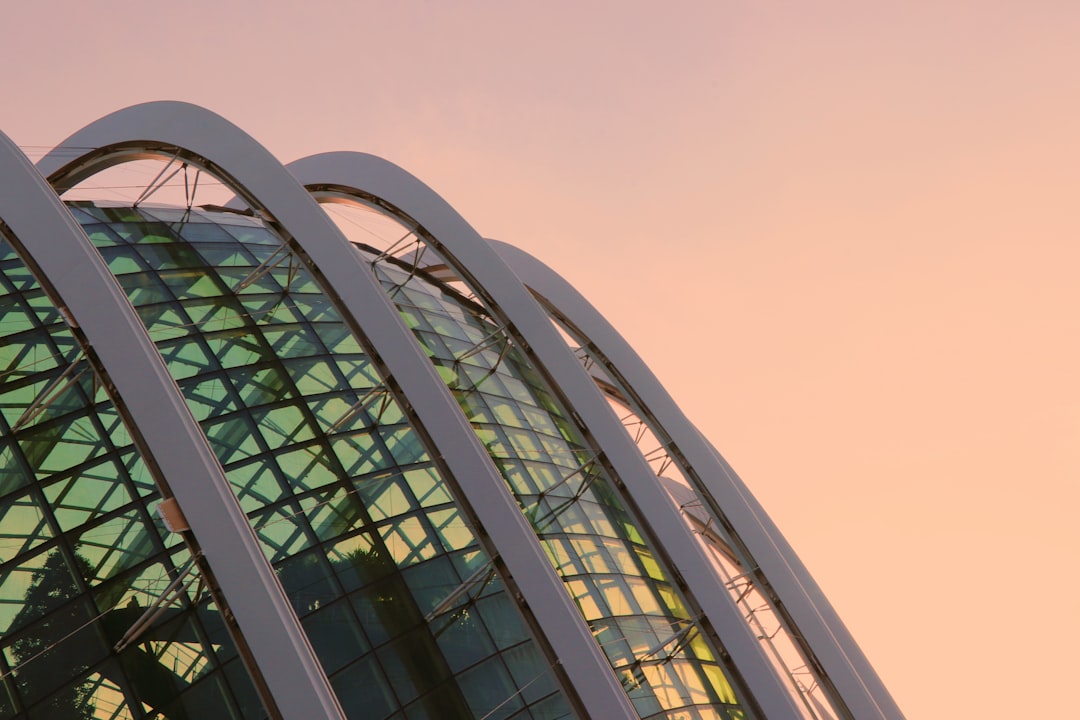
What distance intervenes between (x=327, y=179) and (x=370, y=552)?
12577 mm

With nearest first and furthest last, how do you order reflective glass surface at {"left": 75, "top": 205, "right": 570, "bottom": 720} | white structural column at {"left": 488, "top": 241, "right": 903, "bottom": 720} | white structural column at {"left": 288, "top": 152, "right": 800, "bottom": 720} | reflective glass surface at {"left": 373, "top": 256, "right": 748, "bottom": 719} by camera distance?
1. reflective glass surface at {"left": 75, "top": 205, "right": 570, "bottom": 720}
2. white structural column at {"left": 288, "top": 152, "right": 800, "bottom": 720}
3. reflective glass surface at {"left": 373, "top": 256, "right": 748, "bottom": 719}
4. white structural column at {"left": 488, "top": 241, "right": 903, "bottom": 720}

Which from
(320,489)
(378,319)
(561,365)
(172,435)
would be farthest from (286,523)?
(561,365)

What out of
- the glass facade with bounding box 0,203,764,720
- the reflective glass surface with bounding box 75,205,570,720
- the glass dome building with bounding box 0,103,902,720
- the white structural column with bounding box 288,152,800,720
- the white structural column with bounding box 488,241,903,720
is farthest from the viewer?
the white structural column with bounding box 488,241,903,720

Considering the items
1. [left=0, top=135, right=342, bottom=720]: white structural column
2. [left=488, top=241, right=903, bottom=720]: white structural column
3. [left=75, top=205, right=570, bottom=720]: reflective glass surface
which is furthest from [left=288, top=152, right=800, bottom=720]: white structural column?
[left=0, top=135, right=342, bottom=720]: white structural column

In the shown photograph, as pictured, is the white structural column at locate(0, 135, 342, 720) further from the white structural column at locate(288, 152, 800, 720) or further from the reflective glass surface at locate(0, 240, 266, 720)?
the white structural column at locate(288, 152, 800, 720)

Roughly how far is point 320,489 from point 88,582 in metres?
5.86

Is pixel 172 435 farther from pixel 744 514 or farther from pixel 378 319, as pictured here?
pixel 744 514

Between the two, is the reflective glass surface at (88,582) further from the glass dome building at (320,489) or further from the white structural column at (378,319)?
the white structural column at (378,319)

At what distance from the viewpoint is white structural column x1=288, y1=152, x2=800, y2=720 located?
78.0 feet

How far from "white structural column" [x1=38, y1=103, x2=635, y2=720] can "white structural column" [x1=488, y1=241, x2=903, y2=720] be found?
11042mm

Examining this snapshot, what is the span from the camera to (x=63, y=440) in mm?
21828

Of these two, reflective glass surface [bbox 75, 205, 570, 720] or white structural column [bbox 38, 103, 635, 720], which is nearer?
white structural column [bbox 38, 103, 635, 720]

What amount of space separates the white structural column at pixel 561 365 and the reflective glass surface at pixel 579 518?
2.65 feet

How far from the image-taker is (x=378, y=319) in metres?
23.2
